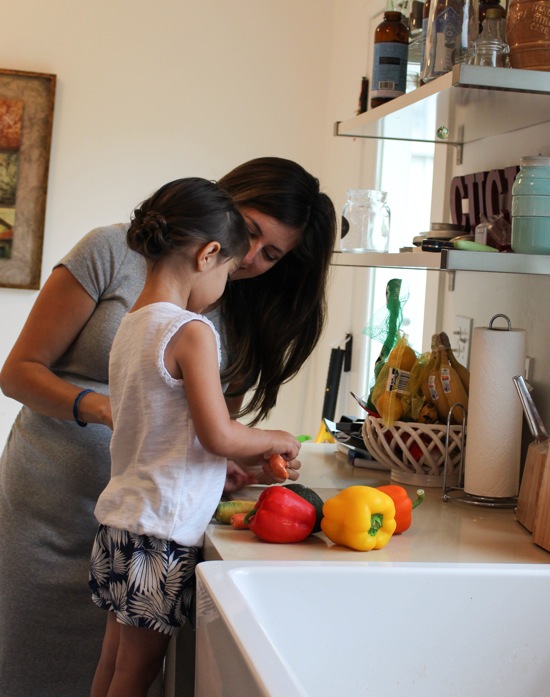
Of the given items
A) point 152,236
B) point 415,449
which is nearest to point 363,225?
point 415,449

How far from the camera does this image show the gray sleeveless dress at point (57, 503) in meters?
1.50

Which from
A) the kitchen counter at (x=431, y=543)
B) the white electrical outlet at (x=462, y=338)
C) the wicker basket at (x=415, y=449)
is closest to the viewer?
the kitchen counter at (x=431, y=543)

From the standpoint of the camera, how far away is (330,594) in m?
1.05

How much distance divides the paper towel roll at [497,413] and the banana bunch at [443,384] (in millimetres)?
90

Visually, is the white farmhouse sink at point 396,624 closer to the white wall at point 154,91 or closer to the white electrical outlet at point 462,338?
the white electrical outlet at point 462,338

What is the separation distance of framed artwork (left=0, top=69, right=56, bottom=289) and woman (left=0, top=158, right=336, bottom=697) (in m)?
1.76

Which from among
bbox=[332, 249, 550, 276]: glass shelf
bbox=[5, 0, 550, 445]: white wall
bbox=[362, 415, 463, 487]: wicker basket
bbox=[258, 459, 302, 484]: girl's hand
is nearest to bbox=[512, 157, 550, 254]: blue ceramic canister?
bbox=[332, 249, 550, 276]: glass shelf

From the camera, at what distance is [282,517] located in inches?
48.1

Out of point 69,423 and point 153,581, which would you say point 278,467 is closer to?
point 153,581

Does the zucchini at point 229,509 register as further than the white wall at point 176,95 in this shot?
No

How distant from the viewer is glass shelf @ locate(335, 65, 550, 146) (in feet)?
4.10

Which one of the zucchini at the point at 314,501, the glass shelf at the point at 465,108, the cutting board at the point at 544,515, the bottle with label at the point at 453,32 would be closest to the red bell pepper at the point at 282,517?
the zucchini at the point at 314,501

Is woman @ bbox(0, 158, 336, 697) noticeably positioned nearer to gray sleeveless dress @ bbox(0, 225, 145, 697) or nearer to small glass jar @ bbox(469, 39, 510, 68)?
gray sleeveless dress @ bbox(0, 225, 145, 697)

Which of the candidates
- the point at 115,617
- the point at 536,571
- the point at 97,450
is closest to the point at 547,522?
the point at 536,571
